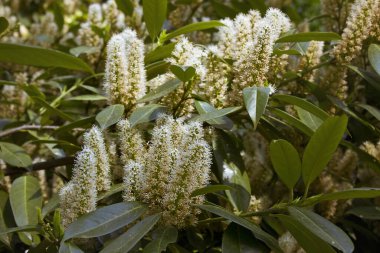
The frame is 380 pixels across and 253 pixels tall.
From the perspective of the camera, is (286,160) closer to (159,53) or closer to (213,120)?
(213,120)

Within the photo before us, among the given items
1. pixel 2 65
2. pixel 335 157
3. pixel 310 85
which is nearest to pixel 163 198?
pixel 310 85

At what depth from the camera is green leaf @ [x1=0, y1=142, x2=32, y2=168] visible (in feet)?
5.41

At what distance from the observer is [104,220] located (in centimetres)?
119

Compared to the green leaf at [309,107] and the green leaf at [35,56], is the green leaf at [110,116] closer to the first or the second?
the green leaf at [35,56]

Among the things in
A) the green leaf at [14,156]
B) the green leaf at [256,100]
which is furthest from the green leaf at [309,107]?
the green leaf at [14,156]

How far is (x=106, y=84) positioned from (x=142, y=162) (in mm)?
290

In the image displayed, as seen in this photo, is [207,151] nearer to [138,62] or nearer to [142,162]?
[142,162]

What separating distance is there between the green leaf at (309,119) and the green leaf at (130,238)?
0.48 meters

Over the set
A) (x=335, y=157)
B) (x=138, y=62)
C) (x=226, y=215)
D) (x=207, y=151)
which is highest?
(x=138, y=62)

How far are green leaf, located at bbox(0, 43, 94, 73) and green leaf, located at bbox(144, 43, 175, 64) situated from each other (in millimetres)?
201

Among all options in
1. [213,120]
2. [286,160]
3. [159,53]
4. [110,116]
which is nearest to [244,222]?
[286,160]

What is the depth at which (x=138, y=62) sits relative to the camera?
4.95 feet

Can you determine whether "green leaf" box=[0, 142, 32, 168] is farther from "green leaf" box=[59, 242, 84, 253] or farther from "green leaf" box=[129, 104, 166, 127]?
"green leaf" box=[59, 242, 84, 253]

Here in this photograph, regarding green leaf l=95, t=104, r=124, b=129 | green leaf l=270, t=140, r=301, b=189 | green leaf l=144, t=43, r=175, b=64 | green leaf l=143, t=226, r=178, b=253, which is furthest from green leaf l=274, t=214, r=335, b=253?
green leaf l=144, t=43, r=175, b=64
